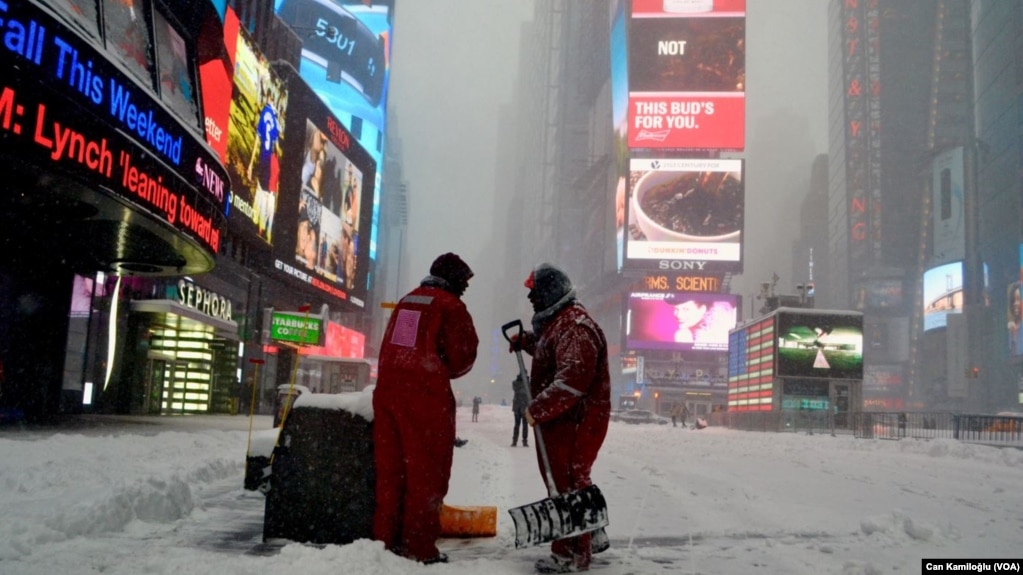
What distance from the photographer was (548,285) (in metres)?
5.00

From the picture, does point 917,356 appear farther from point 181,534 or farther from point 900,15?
point 181,534

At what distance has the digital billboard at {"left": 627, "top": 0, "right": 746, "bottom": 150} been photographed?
3182 inches

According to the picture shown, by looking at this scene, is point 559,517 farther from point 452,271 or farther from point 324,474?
point 452,271

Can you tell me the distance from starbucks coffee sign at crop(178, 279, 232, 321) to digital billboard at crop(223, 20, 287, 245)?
2.43 metres

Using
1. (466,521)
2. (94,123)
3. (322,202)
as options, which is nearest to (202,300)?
(322,202)

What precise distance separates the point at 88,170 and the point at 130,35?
3.56 metres

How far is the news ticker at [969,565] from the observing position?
14.6ft

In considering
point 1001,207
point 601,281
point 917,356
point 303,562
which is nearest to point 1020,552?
point 303,562

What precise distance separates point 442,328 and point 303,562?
1559 millimetres

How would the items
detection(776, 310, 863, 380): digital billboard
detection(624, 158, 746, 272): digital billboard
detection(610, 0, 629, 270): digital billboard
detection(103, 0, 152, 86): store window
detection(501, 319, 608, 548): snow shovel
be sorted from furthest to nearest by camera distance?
detection(610, 0, 629, 270): digital billboard
detection(624, 158, 746, 272): digital billboard
detection(776, 310, 863, 380): digital billboard
detection(103, 0, 152, 86): store window
detection(501, 319, 608, 548): snow shovel

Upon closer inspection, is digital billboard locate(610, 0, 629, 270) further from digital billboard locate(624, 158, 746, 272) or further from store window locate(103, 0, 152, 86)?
store window locate(103, 0, 152, 86)

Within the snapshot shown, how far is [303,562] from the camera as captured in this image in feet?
12.6

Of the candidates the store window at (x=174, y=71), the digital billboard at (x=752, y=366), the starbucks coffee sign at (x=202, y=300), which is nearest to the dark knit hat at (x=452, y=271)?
the store window at (x=174, y=71)

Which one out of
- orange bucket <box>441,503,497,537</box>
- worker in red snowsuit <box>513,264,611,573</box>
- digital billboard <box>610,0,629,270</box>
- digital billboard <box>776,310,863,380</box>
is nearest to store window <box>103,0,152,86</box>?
orange bucket <box>441,503,497,537</box>
